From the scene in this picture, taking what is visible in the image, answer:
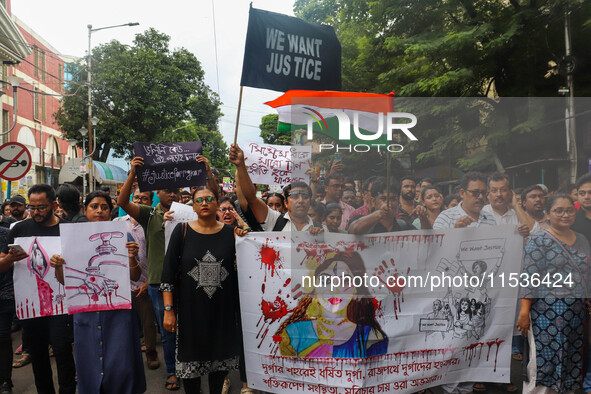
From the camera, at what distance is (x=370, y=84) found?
1770 centimetres

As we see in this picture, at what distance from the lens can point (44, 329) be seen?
418cm

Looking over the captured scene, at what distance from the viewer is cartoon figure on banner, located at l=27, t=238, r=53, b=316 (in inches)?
161

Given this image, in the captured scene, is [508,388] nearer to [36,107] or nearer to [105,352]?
[105,352]

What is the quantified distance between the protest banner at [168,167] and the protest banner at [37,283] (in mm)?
1044

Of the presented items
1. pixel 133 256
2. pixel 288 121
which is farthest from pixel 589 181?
pixel 133 256

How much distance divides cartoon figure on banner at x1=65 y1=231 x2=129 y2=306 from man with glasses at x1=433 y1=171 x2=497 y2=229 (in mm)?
2549

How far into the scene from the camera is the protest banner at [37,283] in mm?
4066

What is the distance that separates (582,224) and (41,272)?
427 cm

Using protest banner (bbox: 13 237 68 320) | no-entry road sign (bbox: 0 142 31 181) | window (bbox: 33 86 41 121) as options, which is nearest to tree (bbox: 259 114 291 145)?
window (bbox: 33 86 41 121)

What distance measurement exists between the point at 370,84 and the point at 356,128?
1360 centimetres

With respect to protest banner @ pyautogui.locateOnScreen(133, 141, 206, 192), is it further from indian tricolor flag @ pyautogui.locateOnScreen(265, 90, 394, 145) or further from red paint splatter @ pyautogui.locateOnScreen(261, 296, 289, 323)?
red paint splatter @ pyautogui.locateOnScreen(261, 296, 289, 323)

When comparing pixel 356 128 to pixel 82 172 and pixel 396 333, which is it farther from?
pixel 82 172

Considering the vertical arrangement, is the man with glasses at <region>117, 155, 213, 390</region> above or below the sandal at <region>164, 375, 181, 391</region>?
above

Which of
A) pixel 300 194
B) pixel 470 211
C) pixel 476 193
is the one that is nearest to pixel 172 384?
pixel 300 194
